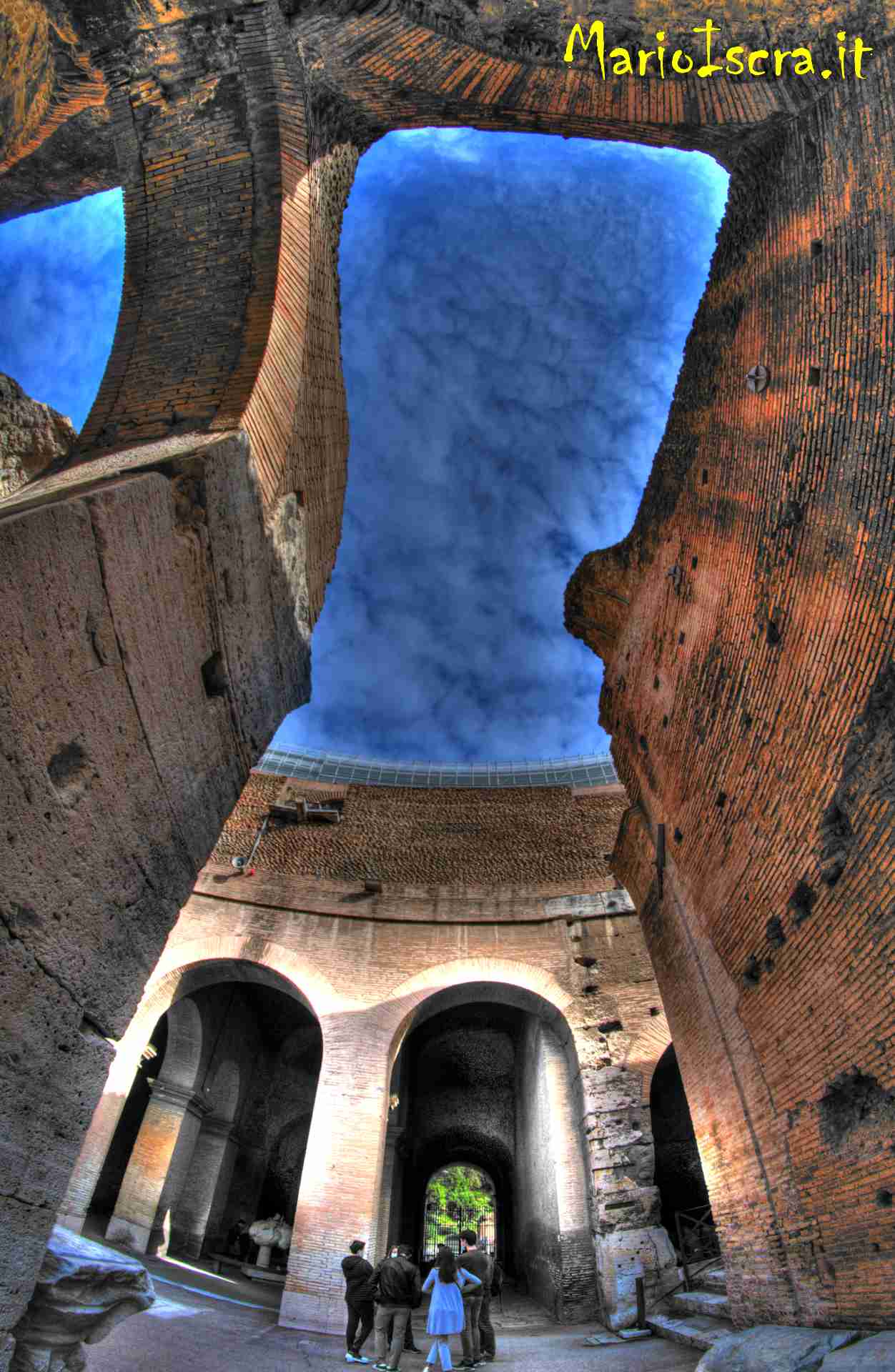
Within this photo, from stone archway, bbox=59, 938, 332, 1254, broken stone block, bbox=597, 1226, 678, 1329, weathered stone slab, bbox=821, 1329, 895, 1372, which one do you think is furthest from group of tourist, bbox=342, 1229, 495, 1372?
stone archway, bbox=59, 938, 332, 1254

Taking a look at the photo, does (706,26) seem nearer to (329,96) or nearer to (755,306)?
(755,306)

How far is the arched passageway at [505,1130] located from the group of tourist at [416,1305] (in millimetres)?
2797

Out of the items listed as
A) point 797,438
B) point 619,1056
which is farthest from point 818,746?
point 619,1056

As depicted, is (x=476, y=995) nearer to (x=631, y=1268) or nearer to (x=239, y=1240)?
(x=631, y=1268)

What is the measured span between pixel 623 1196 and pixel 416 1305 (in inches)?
145

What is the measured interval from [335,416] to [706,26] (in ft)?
12.4

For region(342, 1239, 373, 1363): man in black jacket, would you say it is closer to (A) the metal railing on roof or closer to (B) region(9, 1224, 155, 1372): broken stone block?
(B) region(9, 1224, 155, 1372): broken stone block

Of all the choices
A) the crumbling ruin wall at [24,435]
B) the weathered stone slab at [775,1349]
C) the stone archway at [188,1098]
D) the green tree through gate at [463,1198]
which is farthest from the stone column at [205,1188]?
the green tree through gate at [463,1198]

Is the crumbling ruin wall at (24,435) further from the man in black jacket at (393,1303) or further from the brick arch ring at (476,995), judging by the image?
the brick arch ring at (476,995)

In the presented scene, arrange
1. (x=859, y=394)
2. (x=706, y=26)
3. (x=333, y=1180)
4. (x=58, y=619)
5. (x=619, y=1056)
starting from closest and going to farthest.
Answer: (x=58, y=619)
(x=859, y=394)
(x=706, y=26)
(x=333, y=1180)
(x=619, y=1056)

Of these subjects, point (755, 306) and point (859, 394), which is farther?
point (755, 306)

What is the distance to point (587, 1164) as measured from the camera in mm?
9188

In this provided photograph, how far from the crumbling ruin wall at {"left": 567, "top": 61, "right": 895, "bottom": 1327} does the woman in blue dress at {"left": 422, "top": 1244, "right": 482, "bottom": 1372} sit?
2173 mm

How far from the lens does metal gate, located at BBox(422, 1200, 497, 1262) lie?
57.9 feet
